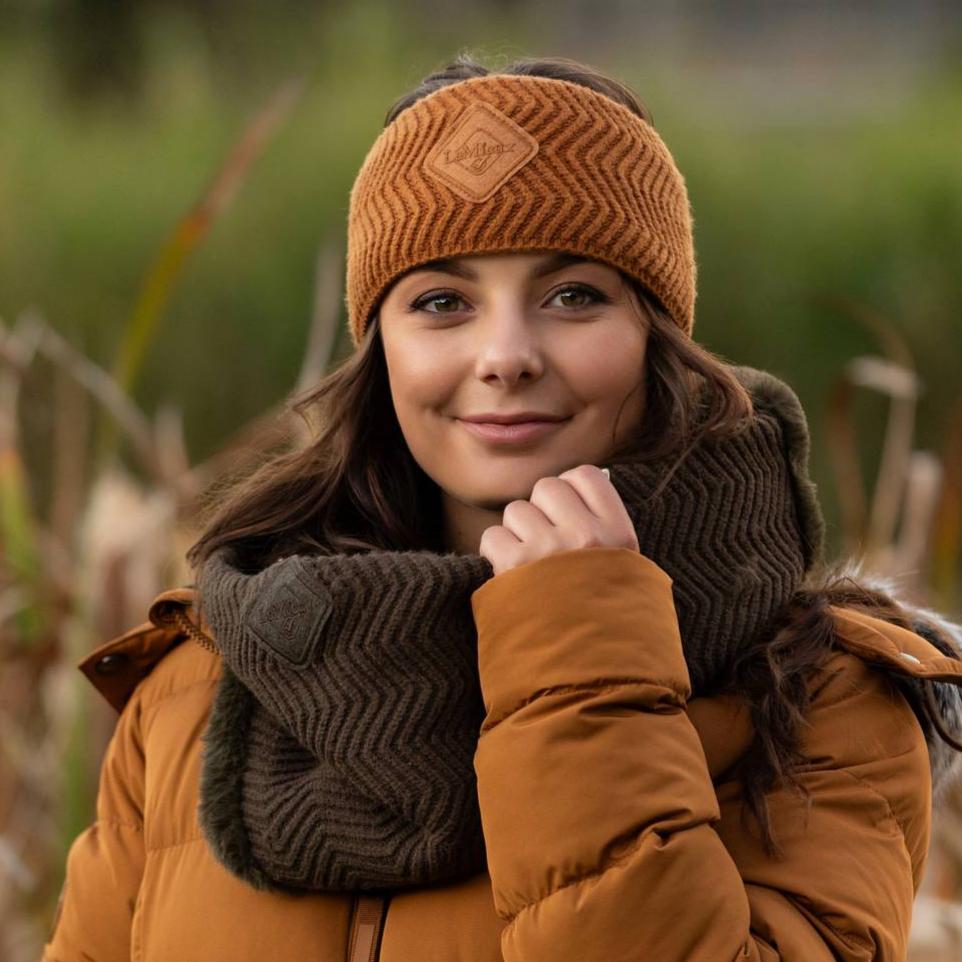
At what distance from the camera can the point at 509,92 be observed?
2.07 meters

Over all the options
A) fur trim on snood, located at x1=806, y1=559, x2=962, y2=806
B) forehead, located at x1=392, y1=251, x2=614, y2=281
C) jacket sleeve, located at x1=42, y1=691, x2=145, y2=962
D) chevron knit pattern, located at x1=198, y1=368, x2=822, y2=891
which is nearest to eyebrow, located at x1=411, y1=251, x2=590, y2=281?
forehead, located at x1=392, y1=251, x2=614, y2=281

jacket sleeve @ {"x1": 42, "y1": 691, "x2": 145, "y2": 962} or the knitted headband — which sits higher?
the knitted headband

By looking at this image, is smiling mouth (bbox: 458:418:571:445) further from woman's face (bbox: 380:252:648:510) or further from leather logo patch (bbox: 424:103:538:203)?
leather logo patch (bbox: 424:103:538:203)

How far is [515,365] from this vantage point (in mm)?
1946

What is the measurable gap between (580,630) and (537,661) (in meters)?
0.06

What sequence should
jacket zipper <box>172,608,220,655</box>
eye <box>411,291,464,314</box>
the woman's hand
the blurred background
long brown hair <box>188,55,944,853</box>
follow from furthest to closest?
the blurred background < jacket zipper <box>172,608,220,655</box> < eye <box>411,291,464,314</box> < long brown hair <box>188,55,944,853</box> < the woman's hand

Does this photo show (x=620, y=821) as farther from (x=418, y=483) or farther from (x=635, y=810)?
(x=418, y=483)

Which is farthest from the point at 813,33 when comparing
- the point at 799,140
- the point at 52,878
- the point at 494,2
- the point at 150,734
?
the point at 150,734

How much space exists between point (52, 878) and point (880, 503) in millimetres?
1783

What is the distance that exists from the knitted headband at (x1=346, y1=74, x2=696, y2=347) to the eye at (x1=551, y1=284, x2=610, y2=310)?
39 mm

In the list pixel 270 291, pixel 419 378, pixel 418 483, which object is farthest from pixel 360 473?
pixel 270 291

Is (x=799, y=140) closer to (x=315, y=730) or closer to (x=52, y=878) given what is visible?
(x=52, y=878)

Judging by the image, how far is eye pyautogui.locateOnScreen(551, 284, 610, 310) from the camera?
80.0 inches

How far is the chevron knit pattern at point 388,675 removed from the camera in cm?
190
